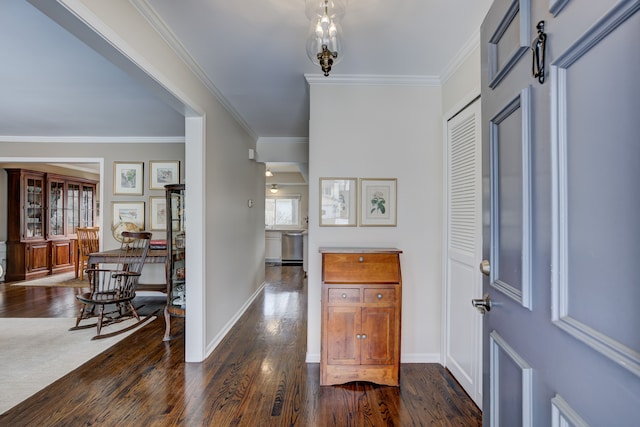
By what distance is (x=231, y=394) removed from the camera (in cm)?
227

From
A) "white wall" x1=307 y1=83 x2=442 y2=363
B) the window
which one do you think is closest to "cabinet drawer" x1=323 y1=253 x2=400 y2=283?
"white wall" x1=307 y1=83 x2=442 y2=363

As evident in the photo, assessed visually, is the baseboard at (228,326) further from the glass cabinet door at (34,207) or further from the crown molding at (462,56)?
the glass cabinet door at (34,207)

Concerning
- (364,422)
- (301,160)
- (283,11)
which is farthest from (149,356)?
(301,160)

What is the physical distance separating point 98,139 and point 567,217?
19.7 ft

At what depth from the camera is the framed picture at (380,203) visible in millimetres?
2773

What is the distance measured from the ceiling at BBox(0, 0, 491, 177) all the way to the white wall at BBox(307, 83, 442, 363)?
208 millimetres

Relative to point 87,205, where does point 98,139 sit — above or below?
above

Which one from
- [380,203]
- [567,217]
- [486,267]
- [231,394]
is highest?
[380,203]

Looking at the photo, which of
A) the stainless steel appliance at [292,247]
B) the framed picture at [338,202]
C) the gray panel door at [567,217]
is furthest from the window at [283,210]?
the gray panel door at [567,217]

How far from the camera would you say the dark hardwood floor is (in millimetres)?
2000

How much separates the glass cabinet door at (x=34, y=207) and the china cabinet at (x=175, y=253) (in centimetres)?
490

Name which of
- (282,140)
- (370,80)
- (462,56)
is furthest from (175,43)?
(282,140)

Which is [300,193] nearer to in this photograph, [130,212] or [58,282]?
[130,212]

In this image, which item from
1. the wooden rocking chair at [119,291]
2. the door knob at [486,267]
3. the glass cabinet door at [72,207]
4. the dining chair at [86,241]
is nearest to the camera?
the door knob at [486,267]
